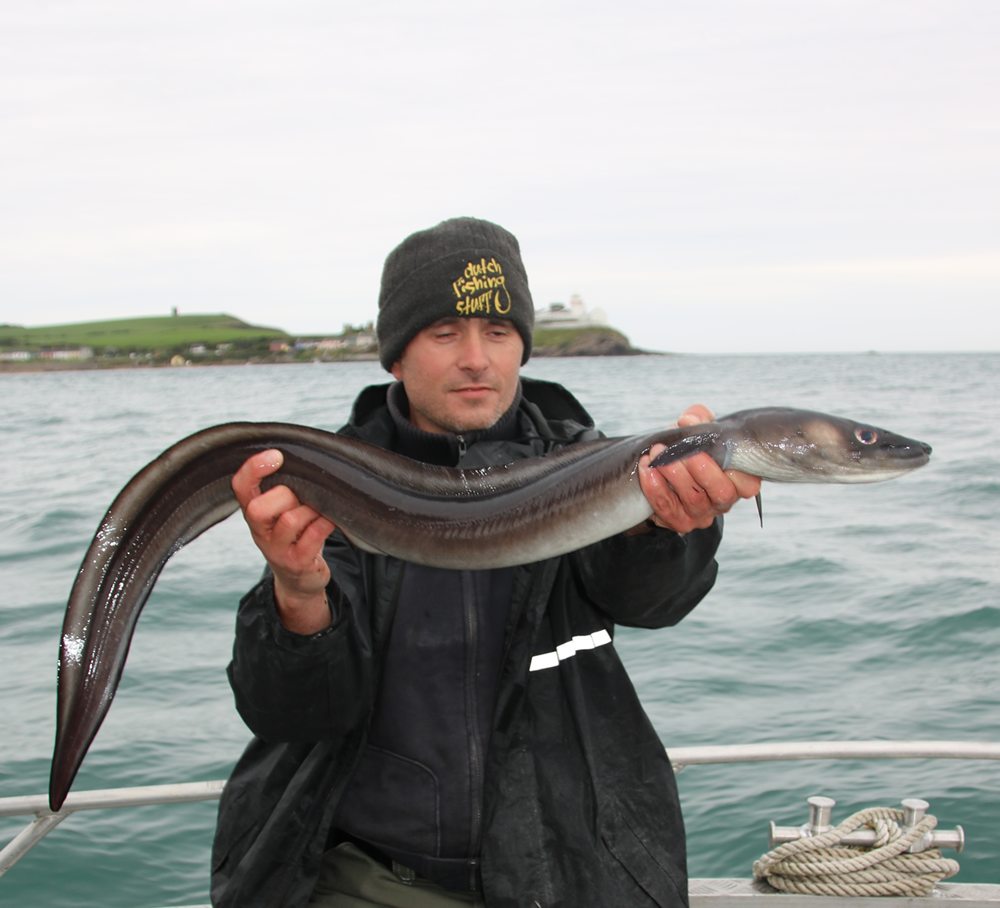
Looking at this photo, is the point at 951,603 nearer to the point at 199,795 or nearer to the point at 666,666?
the point at 666,666

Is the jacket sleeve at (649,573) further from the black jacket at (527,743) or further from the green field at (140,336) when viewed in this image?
the green field at (140,336)

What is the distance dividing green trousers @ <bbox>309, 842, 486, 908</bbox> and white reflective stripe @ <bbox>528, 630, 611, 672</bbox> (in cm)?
51

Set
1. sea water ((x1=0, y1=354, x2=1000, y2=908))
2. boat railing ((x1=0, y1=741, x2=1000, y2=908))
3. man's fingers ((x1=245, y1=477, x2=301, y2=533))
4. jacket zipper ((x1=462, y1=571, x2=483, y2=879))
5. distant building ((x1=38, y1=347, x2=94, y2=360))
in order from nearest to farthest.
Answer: man's fingers ((x1=245, y1=477, x2=301, y2=533))
jacket zipper ((x1=462, y1=571, x2=483, y2=879))
boat railing ((x1=0, y1=741, x2=1000, y2=908))
sea water ((x1=0, y1=354, x2=1000, y2=908))
distant building ((x1=38, y1=347, x2=94, y2=360))

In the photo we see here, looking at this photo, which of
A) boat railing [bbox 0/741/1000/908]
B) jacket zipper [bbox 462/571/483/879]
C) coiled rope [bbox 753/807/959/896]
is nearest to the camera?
jacket zipper [bbox 462/571/483/879]

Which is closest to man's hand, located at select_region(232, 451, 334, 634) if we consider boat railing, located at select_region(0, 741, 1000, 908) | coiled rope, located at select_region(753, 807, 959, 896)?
boat railing, located at select_region(0, 741, 1000, 908)

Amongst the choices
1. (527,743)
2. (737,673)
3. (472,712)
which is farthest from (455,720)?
(737,673)

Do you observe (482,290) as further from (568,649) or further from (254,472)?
(568,649)

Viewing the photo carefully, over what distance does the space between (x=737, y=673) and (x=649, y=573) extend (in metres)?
5.56

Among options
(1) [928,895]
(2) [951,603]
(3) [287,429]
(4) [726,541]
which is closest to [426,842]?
(3) [287,429]

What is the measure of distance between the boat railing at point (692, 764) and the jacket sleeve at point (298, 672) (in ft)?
2.68

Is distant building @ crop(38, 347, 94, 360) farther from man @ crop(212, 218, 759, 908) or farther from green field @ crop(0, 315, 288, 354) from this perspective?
man @ crop(212, 218, 759, 908)

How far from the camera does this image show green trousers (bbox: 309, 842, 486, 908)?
2275 mm

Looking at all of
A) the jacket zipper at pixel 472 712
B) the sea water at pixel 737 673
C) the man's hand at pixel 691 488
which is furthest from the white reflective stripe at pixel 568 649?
the sea water at pixel 737 673

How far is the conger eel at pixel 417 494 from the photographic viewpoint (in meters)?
2.15
